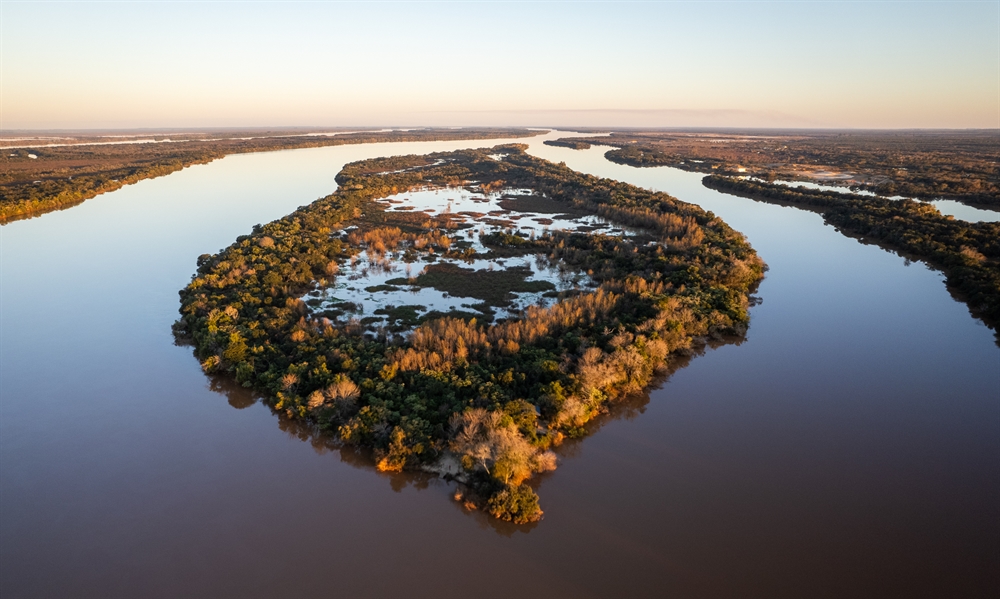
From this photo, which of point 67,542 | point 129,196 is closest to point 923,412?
point 67,542

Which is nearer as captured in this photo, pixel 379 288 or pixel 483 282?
pixel 379 288

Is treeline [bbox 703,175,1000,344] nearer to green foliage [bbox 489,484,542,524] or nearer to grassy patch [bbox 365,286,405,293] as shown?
green foliage [bbox 489,484,542,524]

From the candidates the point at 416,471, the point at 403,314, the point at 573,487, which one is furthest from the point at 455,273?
the point at 573,487

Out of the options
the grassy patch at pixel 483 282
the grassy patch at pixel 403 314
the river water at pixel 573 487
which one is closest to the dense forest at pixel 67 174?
the river water at pixel 573 487

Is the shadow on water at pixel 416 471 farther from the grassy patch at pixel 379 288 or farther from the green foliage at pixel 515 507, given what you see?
the grassy patch at pixel 379 288

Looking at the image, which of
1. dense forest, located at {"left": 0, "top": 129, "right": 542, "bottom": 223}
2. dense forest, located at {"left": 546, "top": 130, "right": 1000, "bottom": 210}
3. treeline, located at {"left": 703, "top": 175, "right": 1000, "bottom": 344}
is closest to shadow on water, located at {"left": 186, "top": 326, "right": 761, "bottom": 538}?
treeline, located at {"left": 703, "top": 175, "right": 1000, "bottom": 344}

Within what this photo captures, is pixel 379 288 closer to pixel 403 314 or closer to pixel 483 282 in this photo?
pixel 403 314
